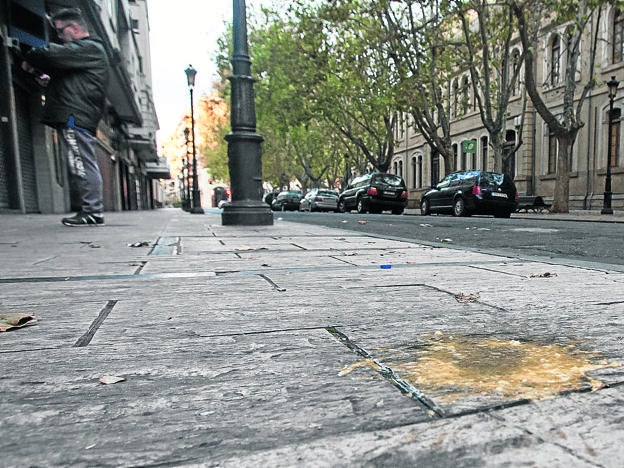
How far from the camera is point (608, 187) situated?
645 inches

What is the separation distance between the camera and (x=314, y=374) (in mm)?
1104

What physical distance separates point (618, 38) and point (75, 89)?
2204 cm

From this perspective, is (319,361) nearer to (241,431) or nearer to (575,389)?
(241,431)

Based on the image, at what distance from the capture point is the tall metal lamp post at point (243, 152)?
7.71 metres

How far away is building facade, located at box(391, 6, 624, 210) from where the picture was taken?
19.6 metres

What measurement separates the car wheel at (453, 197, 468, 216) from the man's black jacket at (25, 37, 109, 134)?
12.6 metres

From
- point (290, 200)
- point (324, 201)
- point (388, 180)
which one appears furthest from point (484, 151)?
point (290, 200)

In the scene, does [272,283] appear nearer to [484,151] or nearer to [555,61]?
[555,61]

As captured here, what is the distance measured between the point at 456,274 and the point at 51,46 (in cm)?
520

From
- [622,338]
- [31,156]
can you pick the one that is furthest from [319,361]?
[31,156]

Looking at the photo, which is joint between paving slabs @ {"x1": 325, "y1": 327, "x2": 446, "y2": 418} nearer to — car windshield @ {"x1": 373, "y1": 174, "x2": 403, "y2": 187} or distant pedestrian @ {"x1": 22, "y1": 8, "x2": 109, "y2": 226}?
distant pedestrian @ {"x1": 22, "y1": 8, "x2": 109, "y2": 226}

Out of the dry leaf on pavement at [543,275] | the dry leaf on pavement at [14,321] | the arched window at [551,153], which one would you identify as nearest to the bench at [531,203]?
the arched window at [551,153]

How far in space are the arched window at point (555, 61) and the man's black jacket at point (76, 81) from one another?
2265cm

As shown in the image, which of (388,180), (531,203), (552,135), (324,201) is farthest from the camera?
(324,201)
